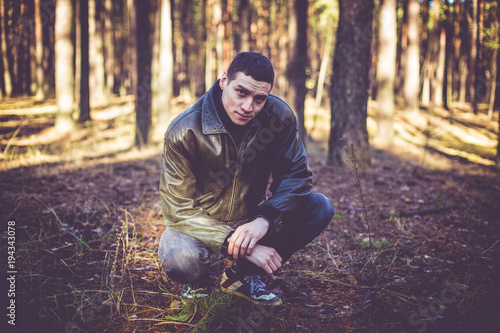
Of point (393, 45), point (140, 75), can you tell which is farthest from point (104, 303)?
point (393, 45)

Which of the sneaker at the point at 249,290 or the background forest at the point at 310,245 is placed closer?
the background forest at the point at 310,245

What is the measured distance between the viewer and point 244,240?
215 cm

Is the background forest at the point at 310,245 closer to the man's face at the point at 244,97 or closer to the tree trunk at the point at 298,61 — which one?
the tree trunk at the point at 298,61

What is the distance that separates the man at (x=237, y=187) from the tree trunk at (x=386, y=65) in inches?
390

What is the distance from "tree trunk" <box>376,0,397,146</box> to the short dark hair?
1011cm

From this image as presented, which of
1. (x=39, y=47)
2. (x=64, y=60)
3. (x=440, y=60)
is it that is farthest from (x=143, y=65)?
(x=440, y=60)

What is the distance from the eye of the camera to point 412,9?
14930 mm

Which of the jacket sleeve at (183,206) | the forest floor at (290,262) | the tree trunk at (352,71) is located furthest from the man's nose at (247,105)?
the tree trunk at (352,71)

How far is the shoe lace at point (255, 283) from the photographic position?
245 centimetres

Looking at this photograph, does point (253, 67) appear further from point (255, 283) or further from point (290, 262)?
point (290, 262)

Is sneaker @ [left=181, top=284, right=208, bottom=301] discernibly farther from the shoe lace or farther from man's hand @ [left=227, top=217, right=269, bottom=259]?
man's hand @ [left=227, top=217, right=269, bottom=259]

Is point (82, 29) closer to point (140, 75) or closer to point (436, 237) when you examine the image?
point (140, 75)

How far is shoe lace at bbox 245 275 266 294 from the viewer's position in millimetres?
2447

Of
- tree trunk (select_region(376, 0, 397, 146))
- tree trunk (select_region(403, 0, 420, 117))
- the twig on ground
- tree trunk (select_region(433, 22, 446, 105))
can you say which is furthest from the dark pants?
tree trunk (select_region(433, 22, 446, 105))
